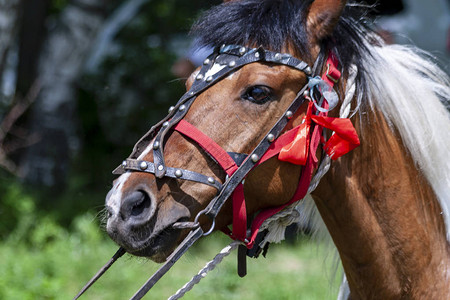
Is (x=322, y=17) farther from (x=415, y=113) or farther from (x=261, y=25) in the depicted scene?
(x=415, y=113)

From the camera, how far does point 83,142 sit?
9.30m

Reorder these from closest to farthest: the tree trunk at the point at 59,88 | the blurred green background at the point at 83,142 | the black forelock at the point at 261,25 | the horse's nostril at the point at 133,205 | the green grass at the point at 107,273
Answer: the horse's nostril at the point at 133,205 → the black forelock at the point at 261,25 → the green grass at the point at 107,273 → the blurred green background at the point at 83,142 → the tree trunk at the point at 59,88

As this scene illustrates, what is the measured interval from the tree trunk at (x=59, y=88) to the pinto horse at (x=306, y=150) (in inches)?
216

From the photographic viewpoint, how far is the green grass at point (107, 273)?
473 centimetres

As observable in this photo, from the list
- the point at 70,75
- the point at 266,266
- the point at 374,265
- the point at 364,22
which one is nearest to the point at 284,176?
the point at 374,265

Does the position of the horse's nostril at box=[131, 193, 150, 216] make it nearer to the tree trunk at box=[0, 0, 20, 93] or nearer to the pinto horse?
the pinto horse

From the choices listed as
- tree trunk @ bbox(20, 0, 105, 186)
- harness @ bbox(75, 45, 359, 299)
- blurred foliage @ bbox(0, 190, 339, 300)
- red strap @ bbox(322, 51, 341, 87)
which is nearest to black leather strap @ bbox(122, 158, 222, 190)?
harness @ bbox(75, 45, 359, 299)

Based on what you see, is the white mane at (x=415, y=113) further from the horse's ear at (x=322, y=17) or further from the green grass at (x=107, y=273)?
the green grass at (x=107, y=273)

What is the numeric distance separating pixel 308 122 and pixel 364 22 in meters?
0.57

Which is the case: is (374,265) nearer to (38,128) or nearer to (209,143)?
(209,143)

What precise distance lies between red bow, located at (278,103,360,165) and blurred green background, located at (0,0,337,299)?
65 cm

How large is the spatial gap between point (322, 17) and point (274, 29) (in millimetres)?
189

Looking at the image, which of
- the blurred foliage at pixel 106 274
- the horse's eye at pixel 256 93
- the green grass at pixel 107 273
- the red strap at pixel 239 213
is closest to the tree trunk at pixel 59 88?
the blurred foliage at pixel 106 274

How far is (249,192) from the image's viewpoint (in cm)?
224
